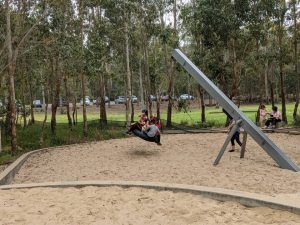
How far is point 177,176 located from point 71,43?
10.5 metres

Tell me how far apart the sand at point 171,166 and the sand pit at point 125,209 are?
1297 mm

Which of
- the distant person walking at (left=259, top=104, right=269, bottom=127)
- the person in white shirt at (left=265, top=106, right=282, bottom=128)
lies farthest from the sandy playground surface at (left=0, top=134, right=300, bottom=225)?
the distant person walking at (left=259, top=104, right=269, bottom=127)

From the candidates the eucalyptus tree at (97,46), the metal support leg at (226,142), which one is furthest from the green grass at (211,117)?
the metal support leg at (226,142)

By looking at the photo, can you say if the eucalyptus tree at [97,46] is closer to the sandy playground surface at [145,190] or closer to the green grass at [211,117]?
the green grass at [211,117]

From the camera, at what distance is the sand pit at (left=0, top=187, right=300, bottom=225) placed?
6.13 meters

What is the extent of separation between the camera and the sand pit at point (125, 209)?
6.13 m

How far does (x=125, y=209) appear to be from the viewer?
6750 mm

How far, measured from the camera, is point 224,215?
6277mm

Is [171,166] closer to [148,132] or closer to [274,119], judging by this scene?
[148,132]

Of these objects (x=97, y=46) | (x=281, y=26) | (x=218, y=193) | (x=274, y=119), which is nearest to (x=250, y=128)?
(x=218, y=193)

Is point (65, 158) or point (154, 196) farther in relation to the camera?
point (65, 158)

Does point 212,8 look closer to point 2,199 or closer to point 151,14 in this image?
point 151,14

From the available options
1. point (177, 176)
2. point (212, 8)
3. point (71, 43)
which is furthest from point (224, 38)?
point (177, 176)

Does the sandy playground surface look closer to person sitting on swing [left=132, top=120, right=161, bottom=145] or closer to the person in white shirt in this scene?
person sitting on swing [left=132, top=120, right=161, bottom=145]
